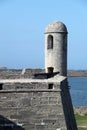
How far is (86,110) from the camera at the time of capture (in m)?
38.4

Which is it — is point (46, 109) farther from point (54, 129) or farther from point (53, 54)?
point (53, 54)

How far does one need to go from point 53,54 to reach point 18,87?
29.5ft

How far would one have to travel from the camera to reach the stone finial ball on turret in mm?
24125

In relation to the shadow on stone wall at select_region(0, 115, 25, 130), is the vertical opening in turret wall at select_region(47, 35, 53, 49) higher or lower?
higher

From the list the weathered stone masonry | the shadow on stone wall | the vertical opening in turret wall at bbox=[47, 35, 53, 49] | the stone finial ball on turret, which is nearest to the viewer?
the shadow on stone wall

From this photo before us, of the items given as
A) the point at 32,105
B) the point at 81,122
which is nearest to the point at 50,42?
the point at 81,122

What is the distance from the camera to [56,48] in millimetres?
24578

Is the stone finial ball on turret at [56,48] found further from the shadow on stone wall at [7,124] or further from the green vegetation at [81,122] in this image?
the shadow on stone wall at [7,124]

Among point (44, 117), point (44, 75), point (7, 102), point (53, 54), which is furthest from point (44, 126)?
point (53, 54)

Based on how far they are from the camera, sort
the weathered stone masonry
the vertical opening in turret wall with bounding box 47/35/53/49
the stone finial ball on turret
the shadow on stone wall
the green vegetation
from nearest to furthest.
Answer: the shadow on stone wall → the weathered stone masonry → the stone finial ball on turret → the vertical opening in turret wall with bounding box 47/35/53/49 → the green vegetation

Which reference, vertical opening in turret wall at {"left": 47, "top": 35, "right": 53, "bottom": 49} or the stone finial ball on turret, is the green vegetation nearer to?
the stone finial ball on turret

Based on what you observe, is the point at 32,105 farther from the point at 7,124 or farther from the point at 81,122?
the point at 81,122

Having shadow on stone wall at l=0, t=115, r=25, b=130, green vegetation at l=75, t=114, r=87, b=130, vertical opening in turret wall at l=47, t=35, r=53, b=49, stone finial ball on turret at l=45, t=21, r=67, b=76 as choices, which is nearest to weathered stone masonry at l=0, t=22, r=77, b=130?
shadow on stone wall at l=0, t=115, r=25, b=130

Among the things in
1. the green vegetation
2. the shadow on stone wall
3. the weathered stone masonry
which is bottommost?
the green vegetation
